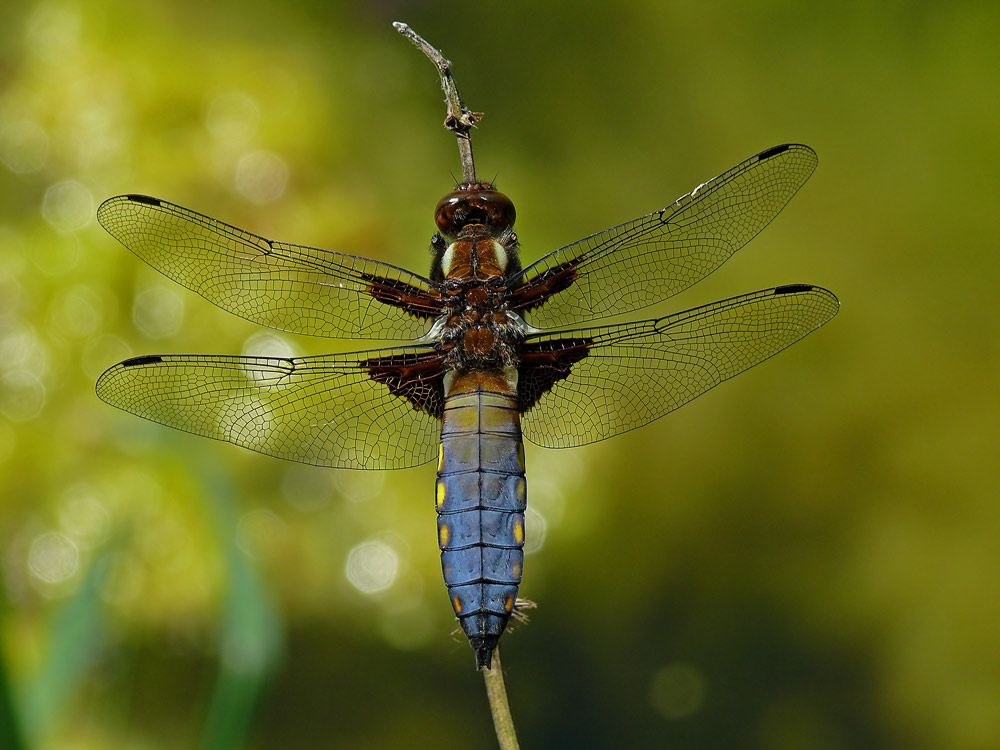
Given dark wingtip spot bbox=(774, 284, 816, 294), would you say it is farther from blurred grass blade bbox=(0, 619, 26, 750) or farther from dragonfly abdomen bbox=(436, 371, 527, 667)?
blurred grass blade bbox=(0, 619, 26, 750)

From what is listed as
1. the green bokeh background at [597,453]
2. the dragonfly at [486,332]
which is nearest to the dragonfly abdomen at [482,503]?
the dragonfly at [486,332]

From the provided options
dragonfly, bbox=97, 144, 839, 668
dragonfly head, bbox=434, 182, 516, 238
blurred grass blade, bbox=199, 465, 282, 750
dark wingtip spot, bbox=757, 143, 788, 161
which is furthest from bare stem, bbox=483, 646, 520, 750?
dark wingtip spot, bbox=757, 143, 788, 161

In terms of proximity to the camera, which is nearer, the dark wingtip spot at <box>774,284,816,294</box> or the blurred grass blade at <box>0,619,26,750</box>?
the blurred grass blade at <box>0,619,26,750</box>

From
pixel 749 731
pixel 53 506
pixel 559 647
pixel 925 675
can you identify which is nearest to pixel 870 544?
pixel 925 675

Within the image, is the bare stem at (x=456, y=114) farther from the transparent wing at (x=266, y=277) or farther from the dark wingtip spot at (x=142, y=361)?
the dark wingtip spot at (x=142, y=361)

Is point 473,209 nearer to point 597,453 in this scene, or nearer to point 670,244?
point 670,244
